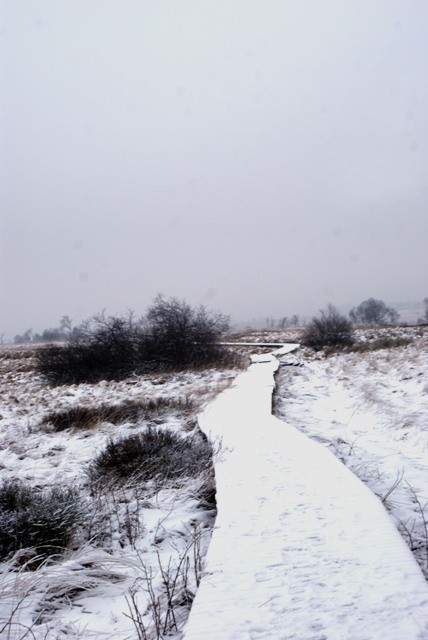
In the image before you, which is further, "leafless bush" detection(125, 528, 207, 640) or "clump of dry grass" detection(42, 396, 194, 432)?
"clump of dry grass" detection(42, 396, 194, 432)

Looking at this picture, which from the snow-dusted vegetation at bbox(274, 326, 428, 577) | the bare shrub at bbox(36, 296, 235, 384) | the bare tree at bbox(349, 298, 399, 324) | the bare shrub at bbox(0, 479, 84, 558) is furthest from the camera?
the bare tree at bbox(349, 298, 399, 324)

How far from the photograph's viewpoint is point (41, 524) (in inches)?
123

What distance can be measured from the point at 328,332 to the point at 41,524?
74.4 ft

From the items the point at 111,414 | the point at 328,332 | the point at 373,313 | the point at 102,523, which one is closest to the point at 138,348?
the point at 111,414

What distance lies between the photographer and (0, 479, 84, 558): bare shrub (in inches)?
120

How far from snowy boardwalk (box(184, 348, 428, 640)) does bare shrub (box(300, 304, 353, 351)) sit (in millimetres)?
20083

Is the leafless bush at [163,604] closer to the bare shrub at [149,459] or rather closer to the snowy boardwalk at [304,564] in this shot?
the snowy boardwalk at [304,564]

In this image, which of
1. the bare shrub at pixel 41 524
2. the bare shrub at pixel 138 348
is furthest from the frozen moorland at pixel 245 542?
the bare shrub at pixel 138 348

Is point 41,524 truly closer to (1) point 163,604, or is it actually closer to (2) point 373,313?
(1) point 163,604

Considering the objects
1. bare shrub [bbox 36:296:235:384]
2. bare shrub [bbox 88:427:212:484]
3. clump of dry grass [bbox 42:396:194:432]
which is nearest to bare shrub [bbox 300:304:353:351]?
bare shrub [bbox 36:296:235:384]

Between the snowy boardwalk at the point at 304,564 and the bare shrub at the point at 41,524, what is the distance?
4.30 ft

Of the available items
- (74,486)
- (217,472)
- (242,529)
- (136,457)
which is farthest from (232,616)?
(136,457)

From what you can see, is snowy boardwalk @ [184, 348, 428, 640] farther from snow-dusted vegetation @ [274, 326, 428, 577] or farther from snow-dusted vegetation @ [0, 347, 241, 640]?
snow-dusted vegetation @ [274, 326, 428, 577]

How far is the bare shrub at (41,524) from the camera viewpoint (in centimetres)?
306
